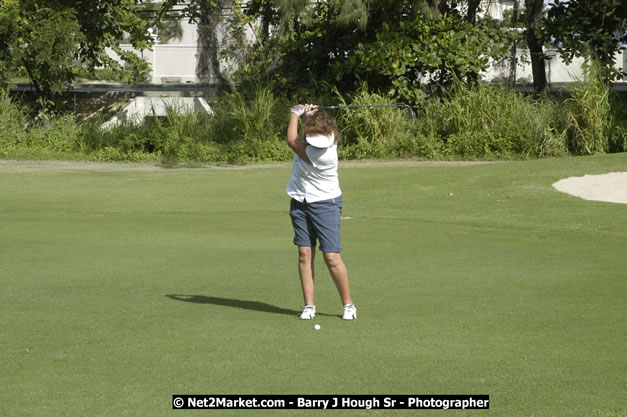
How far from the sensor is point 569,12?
2736 cm

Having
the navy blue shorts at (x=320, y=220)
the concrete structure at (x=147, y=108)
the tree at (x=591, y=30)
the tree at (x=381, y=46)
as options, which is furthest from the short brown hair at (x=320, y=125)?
the concrete structure at (x=147, y=108)

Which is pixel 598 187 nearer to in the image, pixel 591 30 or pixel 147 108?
pixel 591 30

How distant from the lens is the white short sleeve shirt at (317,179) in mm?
7059

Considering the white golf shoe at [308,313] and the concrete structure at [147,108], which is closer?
the white golf shoe at [308,313]

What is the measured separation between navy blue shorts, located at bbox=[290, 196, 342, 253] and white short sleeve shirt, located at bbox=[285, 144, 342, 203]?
0.05 metres

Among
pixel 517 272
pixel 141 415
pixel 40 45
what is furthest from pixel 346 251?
pixel 40 45

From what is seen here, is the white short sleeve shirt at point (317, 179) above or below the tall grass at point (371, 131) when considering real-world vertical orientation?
above

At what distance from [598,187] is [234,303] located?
489 inches

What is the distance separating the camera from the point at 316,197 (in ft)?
23.3

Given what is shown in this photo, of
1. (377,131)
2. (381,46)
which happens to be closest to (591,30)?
(381,46)

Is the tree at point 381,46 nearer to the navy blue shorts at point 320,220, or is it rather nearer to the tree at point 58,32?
the tree at point 58,32

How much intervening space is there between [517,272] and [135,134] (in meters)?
19.7

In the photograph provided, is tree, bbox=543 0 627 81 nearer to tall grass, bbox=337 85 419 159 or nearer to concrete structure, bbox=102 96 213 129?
tall grass, bbox=337 85 419 159

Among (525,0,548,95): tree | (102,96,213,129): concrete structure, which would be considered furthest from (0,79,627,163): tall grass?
(525,0,548,95): tree
